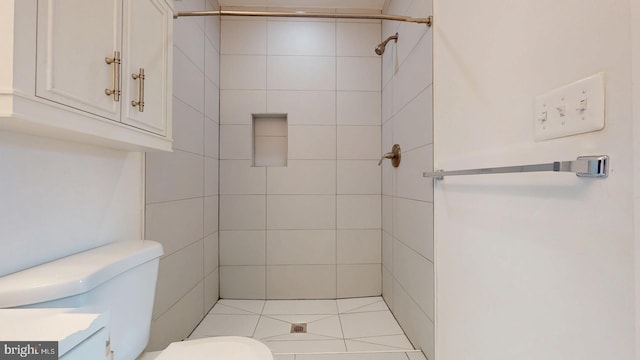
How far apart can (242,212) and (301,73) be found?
1280 mm

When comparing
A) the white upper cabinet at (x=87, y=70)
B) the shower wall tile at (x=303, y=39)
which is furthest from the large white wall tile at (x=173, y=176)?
the shower wall tile at (x=303, y=39)

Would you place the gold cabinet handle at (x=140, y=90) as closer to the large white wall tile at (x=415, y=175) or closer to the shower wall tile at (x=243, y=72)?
the large white wall tile at (x=415, y=175)

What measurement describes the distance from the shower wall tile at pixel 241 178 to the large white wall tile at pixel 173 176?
0.38 meters

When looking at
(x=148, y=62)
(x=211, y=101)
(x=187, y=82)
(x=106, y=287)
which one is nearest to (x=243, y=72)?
(x=211, y=101)

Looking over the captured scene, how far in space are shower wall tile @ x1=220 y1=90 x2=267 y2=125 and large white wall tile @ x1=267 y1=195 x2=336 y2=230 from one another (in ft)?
2.32

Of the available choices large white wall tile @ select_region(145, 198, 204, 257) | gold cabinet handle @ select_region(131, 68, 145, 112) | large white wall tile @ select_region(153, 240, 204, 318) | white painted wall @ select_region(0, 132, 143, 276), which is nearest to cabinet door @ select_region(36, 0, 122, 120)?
gold cabinet handle @ select_region(131, 68, 145, 112)

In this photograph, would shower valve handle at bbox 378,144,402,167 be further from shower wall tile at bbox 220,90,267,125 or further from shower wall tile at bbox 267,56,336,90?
shower wall tile at bbox 220,90,267,125

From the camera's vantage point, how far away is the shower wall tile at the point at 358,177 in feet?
8.13

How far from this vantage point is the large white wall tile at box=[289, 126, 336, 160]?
2459mm

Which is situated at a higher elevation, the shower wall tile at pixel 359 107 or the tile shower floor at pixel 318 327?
the shower wall tile at pixel 359 107
